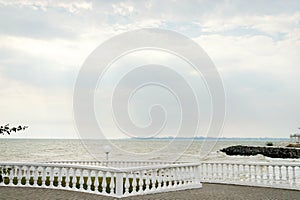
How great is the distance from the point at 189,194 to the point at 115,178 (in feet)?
7.39

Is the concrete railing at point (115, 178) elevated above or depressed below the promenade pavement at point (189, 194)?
above

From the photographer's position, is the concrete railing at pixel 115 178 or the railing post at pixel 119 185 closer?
the railing post at pixel 119 185

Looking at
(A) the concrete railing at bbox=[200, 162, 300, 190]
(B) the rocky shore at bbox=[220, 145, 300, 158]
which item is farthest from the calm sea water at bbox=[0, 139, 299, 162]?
(A) the concrete railing at bbox=[200, 162, 300, 190]

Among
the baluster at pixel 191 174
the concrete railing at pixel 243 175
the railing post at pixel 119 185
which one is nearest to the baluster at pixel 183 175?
the baluster at pixel 191 174

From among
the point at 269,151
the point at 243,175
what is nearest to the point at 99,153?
the point at 269,151

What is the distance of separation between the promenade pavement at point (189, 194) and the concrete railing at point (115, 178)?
30cm

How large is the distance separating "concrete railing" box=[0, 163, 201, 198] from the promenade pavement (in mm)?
295

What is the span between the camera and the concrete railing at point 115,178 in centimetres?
891

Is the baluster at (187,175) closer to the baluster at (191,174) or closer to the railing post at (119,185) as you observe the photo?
the baluster at (191,174)

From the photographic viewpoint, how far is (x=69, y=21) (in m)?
16.2

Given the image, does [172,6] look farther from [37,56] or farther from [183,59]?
[37,56]

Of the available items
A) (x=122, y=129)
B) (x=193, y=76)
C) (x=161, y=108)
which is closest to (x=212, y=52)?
(x=193, y=76)

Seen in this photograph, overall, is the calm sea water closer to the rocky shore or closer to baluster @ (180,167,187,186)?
the rocky shore

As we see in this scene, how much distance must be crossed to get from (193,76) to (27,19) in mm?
7977
